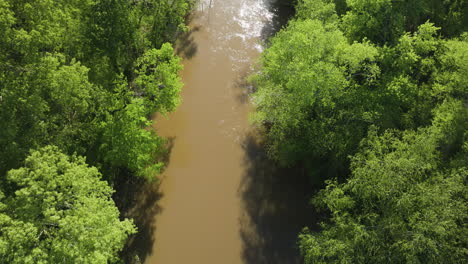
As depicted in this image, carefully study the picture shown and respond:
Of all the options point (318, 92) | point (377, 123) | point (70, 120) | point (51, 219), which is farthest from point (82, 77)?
point (377, 123)

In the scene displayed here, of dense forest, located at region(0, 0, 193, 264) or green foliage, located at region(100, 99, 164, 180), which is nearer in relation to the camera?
dense forest, located at region(0, 0, 193, 264)

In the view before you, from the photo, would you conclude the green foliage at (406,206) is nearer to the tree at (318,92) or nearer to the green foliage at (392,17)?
the tree at (318,92)

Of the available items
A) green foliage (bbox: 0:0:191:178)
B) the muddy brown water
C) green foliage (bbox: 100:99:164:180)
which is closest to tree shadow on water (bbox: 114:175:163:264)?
the muddy brown water

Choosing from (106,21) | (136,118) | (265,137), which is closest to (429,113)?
(265,137)

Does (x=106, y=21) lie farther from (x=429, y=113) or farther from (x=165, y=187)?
(x=429, y=113)

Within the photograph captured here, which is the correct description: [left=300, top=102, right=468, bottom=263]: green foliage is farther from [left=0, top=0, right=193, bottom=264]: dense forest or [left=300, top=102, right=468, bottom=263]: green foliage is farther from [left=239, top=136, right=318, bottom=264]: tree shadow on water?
[left=0, top=0, right=193, bottom=264]: dense forest

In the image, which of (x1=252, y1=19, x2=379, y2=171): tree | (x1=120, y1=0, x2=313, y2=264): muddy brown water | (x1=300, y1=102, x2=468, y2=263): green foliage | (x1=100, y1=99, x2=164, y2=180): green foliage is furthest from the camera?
(x1=120, y1=0, x2=313, y2=264): muddy brown water
